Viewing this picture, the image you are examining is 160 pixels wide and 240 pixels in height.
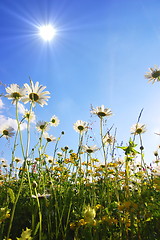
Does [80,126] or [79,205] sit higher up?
[80,126]

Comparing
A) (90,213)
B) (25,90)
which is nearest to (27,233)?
(90,213)

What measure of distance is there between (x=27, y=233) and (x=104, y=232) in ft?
2.48

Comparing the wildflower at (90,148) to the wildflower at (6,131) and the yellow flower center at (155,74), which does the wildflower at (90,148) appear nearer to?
the wildflower at (6,131)

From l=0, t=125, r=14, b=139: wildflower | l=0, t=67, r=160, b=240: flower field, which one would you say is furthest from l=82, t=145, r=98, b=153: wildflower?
l=0, t=125, r=14, b=139: wildflower

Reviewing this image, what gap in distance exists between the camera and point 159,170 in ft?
4.23

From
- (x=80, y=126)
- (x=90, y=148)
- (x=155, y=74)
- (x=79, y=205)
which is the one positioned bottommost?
(x=79, y=205)

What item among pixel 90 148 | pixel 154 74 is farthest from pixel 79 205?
pixel 154 74

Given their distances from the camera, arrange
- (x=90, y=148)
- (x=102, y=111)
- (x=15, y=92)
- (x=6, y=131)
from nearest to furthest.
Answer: (x=15, y=92)
(x=6, y=131)
(x=102, y=111)
(x=90, y=148)

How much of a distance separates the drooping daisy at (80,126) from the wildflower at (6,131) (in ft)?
3.28

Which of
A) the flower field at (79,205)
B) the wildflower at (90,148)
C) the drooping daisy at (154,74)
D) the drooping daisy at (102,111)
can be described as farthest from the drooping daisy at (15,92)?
the drooping daisy at (154,74)

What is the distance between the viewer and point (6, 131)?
7.67 feet

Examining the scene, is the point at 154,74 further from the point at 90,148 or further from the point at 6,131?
the point at 6,131

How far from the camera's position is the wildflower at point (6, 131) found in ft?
7.65

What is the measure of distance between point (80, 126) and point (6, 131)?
1.12 metres
